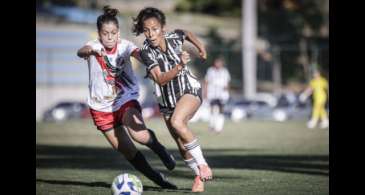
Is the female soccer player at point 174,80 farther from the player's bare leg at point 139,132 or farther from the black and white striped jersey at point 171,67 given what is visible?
the player's bare leg at point 139,132

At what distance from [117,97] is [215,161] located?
514 cm

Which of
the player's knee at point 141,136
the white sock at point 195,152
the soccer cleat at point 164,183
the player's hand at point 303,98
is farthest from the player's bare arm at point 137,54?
the player's hand at point 303,98

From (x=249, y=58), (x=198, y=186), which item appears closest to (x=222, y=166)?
(x=198, y=186)

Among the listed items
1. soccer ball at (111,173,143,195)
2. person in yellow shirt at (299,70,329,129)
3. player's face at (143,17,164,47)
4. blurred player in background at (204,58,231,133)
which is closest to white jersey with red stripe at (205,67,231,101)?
blurred player in background at (204,58,231,133)

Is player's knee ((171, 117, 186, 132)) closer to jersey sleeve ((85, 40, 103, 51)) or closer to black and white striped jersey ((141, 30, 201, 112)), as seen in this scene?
black and white striped jersey ((141, 30, 201, 112))

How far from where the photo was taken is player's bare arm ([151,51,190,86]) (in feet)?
31.1

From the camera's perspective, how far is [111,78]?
33.4 feet

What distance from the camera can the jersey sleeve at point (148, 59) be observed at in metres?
9.77

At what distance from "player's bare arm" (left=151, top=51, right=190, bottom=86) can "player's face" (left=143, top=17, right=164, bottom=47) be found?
32cm

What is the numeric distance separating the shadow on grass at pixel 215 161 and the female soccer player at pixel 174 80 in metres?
2.43

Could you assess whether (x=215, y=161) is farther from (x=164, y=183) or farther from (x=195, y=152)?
(x=195, y=152)
